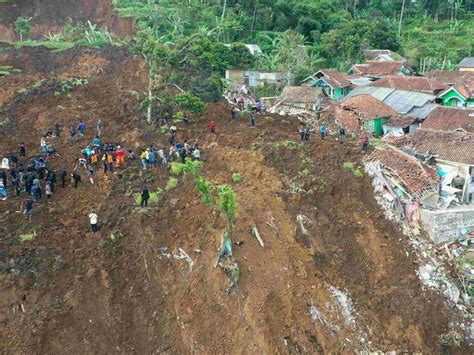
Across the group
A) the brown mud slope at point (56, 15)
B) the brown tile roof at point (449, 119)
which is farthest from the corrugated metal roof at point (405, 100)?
the brown mud slope at point (56, 15)

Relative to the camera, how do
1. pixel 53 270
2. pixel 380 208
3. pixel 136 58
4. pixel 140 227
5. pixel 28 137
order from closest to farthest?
1. pixel 53 270
2. pixel 140 227
3. pixel 380 208
4. pixel 28 137
5. pixel 136 58

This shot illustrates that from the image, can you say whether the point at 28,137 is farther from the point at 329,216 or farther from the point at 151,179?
the point at 329,216

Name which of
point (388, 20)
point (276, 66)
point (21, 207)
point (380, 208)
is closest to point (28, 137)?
point (21, 207)

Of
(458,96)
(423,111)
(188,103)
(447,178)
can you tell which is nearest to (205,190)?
(188,103)

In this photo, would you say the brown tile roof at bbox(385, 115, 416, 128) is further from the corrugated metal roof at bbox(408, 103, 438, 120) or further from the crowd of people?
the crowd of people

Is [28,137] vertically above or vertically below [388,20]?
above

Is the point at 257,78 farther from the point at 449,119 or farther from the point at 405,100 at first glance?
the point at 449,119

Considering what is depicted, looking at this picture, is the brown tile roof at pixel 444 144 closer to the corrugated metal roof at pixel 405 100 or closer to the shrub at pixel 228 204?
the corrugated metal roof at pixel 405 100
